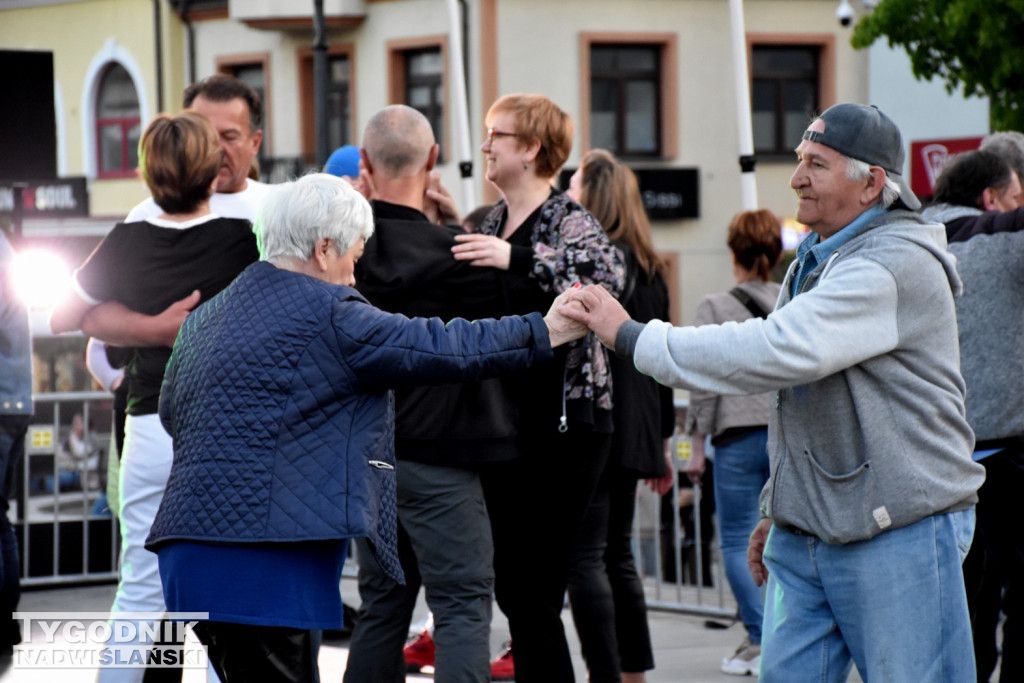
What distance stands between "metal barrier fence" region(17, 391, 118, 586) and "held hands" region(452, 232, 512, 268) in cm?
507

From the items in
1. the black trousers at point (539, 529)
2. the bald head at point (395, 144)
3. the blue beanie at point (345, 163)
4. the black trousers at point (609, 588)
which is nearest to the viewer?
the bald head at point (395, 144)

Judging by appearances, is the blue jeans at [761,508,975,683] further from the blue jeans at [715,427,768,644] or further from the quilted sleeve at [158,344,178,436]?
the blue jeans at [715,427,768,644]

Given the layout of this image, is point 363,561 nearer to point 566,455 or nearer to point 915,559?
point 566,455

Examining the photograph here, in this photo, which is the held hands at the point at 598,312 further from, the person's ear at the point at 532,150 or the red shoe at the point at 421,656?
the red shoe at the point at 421,656

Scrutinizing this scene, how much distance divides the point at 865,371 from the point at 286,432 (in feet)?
4.54

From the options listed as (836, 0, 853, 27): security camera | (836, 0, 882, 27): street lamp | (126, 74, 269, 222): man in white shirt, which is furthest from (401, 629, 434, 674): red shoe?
(836, 0, 853, 27): security camera

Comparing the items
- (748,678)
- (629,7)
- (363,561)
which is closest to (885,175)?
(363,561)

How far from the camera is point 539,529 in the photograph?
4988 millimetres

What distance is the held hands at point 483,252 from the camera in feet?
15.0

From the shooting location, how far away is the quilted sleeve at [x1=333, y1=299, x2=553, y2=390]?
3.75 meters

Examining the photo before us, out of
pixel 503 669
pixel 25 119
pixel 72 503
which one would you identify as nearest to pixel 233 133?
pixel 503 669

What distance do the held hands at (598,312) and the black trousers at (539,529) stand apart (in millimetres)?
943

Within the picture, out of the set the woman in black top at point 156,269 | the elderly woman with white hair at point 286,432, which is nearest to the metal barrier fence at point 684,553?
the woman in black top at point 156,269

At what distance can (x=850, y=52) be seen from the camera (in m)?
27.7
